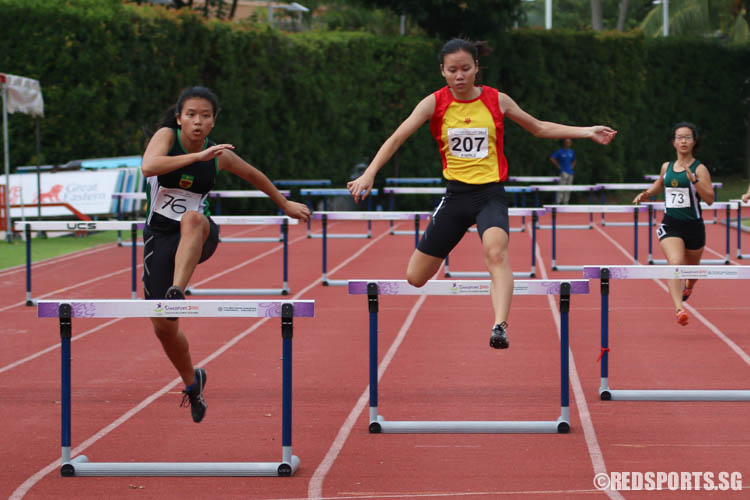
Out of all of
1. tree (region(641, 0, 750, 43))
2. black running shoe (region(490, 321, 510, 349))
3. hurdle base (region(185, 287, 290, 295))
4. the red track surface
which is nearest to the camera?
the red track surface

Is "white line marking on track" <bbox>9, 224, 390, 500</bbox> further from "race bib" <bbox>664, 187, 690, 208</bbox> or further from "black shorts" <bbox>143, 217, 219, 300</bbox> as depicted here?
"race bib" <bbox>664, 187, 690, 208</bbox>

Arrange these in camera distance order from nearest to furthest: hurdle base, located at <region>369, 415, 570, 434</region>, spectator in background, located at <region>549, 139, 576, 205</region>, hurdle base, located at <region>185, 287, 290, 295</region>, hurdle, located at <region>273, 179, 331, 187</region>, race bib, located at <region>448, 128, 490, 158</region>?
race bib, located at <region>448, 128, 490, 158</region> → hurdle base, located at <region>369, 415, 570, 434</region> → hurdle base, located at <region>185, 287, 290, 295</region> → hurdle, located at <region>273, 179, 331, 187</region> → spectator in background, located at <region>549, 139, 576, 205</region>

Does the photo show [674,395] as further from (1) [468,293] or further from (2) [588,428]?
(1) [468,293]

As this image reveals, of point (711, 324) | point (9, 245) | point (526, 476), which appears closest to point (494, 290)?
point (526, 476)

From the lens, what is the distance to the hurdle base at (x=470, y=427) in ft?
20.5

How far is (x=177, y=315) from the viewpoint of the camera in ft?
17.4

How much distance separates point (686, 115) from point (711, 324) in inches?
932

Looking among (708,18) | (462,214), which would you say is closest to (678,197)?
(462,214)

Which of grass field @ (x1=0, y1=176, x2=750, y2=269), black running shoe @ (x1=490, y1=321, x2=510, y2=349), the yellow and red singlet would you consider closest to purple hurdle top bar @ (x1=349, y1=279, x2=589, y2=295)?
black running shoe @ (x1=490, y1=321, x2=510, y2=349)

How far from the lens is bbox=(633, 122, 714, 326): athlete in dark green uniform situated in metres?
9.22

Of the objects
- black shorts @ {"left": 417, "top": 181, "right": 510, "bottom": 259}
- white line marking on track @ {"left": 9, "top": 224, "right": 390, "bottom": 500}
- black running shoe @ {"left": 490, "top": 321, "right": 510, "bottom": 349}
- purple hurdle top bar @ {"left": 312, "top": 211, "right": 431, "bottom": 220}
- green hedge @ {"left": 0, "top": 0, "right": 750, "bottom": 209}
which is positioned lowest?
white line marking on track @ {"left": 9, "top": 224, "right": 390, "bottom": 500}

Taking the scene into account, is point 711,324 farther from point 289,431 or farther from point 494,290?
point 289,431

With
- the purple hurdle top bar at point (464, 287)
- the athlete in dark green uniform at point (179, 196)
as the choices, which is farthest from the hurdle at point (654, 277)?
the athlete in dark green uniform at point (179, 196)

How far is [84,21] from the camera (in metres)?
20.5
